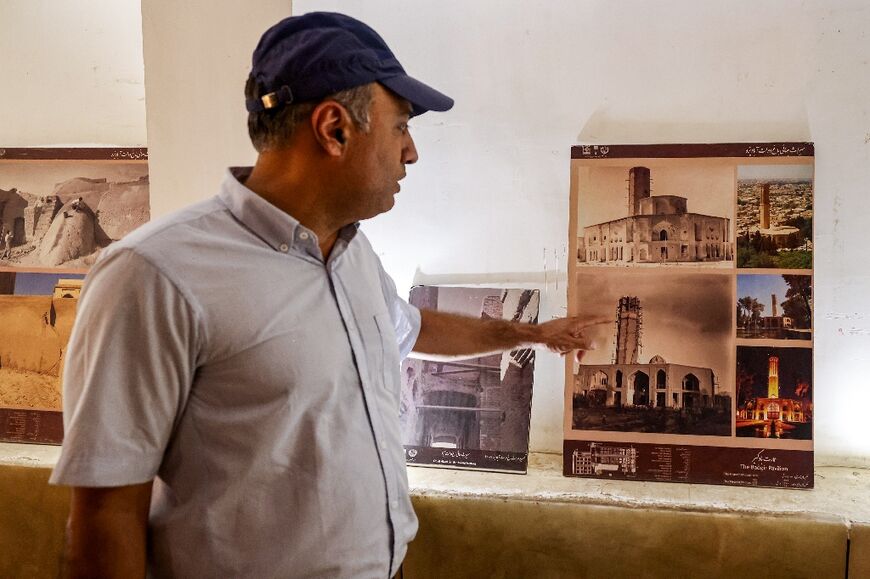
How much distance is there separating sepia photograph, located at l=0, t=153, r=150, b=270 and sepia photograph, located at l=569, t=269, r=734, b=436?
144cm

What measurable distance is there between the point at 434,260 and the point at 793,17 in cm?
119

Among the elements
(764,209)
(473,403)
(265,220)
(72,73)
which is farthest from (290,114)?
(72,73)

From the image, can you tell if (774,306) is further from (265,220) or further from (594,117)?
(265,220)

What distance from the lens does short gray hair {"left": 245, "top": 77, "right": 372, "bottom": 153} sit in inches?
49.0

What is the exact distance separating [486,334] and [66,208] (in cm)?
Answer: 153

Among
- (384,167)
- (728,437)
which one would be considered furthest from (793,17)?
(384,167)

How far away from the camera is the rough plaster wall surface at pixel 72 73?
259 cm

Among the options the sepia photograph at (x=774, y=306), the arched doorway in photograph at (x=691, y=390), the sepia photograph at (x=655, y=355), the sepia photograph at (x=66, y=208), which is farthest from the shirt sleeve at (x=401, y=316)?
the sepia photograph at (x=66, y=208)

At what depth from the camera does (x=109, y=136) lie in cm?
266

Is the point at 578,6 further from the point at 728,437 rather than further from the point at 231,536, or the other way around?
the point at 231,536

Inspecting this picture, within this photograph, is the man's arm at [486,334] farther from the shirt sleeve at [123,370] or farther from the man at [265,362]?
the shirt sleeve at [123,370]

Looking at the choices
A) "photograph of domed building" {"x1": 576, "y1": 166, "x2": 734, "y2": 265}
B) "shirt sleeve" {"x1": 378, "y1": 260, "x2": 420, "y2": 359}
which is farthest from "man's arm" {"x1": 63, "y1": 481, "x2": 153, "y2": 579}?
"photograph of domed building" {"x1": 576, "y1": 166, "x2": 734, "y2": 265}

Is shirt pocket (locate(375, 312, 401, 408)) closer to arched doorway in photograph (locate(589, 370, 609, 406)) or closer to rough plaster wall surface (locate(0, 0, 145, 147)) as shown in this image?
arched doorway in photograph (locate(589, 370, 609, 406))

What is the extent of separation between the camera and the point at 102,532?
1.06 meters
